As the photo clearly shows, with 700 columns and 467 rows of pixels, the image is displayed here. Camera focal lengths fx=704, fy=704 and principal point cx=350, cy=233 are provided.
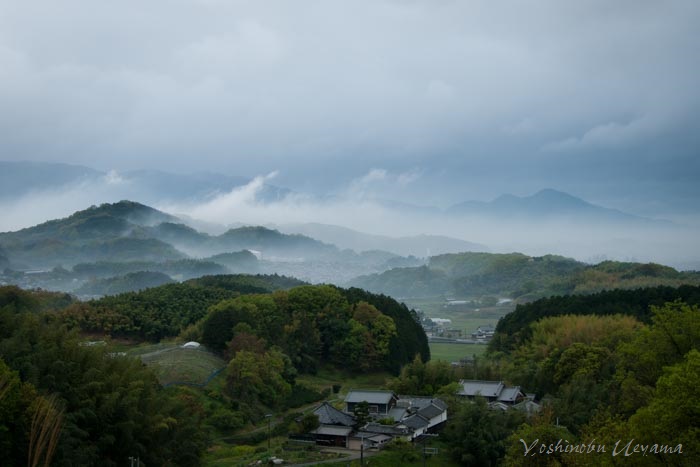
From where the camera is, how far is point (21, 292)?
42.0 metres

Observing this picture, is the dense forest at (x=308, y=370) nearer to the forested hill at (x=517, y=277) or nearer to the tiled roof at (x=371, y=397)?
the tiled roof at (x=371, y=397)

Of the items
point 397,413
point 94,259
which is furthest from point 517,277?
point 94,259

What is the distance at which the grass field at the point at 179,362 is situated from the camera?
3203 centimetres

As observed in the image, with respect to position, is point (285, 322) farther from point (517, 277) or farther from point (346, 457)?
point (517, 277)

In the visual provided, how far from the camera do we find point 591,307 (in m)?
45.7

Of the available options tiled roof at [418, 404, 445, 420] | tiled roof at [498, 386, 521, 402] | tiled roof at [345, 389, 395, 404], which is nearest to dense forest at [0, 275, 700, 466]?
tiled roof at [418, 404, 445, 420]

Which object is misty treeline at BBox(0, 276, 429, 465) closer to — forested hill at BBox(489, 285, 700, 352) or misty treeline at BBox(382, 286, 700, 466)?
forested hill at BBox(489, 285, 700, 352)

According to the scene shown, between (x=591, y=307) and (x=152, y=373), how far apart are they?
31583 mm

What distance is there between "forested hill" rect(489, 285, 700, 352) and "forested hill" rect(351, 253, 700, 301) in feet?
91.5

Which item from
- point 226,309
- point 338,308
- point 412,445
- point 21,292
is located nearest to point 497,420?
point 412,445

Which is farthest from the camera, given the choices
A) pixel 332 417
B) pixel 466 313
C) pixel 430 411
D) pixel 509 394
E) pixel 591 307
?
pixel 466 313

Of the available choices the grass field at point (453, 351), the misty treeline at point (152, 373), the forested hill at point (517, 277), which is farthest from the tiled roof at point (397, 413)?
the forested hill at point (517, 277)

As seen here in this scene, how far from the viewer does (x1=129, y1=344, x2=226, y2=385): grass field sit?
3203cm

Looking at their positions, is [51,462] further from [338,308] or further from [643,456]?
[338,308]
